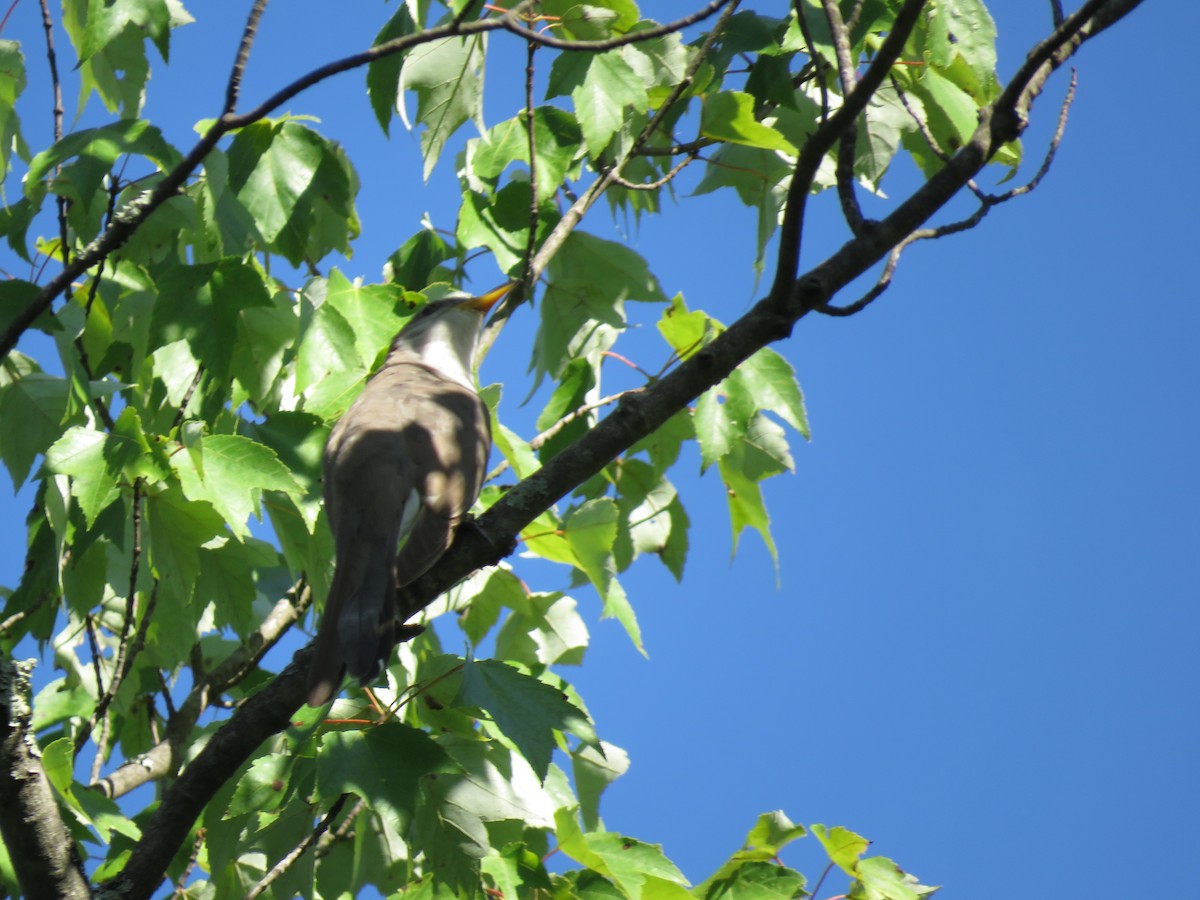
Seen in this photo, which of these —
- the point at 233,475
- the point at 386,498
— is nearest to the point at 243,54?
the point at 233,475

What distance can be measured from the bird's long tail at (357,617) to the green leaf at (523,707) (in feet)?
0.77

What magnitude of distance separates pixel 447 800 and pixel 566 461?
86 centimetres

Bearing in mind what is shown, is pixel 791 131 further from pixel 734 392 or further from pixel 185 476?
pixel 185 476

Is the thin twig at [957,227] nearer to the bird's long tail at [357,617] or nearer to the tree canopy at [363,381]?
the tree canopy at [363,381]

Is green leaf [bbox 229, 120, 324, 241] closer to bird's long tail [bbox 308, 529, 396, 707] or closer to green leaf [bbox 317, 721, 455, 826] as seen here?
bird's long tail [bbox 308, 529, 396, 707]

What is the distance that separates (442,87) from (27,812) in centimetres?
229

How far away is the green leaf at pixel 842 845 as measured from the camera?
131 inches

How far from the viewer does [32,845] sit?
246cm

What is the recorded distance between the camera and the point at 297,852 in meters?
3.05

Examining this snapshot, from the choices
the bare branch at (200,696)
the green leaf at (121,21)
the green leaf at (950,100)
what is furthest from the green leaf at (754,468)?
the green leaf at (121,21)

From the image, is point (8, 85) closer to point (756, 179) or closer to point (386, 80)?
point (386, 80)

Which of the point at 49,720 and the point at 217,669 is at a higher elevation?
the point at 217,669

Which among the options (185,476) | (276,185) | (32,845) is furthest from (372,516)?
(32,845)

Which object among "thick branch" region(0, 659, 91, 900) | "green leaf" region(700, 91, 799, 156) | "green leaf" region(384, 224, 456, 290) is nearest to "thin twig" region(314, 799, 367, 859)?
"thick branch" region(0, 659, 91, 900)
